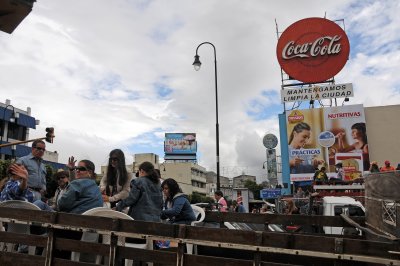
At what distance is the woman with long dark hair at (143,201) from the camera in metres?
4.88

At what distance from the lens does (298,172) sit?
22375mm

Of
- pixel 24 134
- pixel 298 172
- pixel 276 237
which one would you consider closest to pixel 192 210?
pixel 276 237

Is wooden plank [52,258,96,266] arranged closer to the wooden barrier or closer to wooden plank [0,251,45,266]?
the wooden barrier

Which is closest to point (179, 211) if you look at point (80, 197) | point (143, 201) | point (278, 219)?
point (143, 201)

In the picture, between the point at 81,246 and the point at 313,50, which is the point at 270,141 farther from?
the point at 81,246

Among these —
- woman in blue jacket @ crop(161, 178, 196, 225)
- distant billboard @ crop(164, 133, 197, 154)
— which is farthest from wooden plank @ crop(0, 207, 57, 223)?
distant billboard @ crop(164, 133, 197, 154)

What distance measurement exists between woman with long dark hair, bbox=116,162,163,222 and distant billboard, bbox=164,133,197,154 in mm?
72701

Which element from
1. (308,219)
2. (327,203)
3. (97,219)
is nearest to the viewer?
(97,219)

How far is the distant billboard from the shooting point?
256 feet

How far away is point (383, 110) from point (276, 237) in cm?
2190

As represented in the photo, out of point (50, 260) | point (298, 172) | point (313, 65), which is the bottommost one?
point (50, 260)

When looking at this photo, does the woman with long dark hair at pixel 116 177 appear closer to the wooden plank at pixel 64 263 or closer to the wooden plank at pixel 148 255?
the wooden plank at pixel 64 263

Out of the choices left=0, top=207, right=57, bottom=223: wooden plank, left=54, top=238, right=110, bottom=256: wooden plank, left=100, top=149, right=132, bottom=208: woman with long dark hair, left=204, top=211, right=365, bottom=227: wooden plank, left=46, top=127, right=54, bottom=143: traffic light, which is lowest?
left=54, top=238, right=110, bottom=256: wooden plank

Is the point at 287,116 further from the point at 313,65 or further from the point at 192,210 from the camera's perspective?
the point at 192,210
